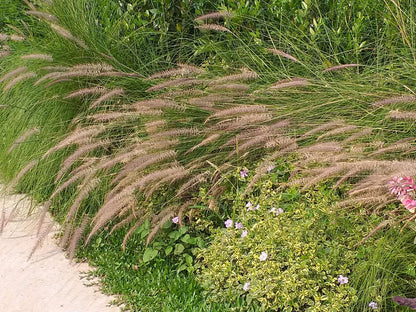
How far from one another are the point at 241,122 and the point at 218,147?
28cm

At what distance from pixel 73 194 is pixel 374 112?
1.96m

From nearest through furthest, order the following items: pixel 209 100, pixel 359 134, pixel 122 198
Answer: pixel 359 134 → pixel 122 198 → pixel 209 100

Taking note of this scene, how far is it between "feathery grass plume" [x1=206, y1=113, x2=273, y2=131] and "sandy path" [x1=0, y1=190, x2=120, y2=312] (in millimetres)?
1185

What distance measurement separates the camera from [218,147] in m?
3.64

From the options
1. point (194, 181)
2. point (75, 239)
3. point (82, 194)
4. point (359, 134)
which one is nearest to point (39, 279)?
point (75, 239)

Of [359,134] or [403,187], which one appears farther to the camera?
[359,134]

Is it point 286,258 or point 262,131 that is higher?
point 262,131

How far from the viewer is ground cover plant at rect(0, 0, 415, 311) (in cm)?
302

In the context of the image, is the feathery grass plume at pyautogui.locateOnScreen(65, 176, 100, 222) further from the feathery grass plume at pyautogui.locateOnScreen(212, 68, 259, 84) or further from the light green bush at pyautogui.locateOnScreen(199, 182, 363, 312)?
the feathery grass plume at pyautogui.locateOnScreen(212, 68, 259, 84)

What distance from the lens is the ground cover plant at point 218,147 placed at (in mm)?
3021

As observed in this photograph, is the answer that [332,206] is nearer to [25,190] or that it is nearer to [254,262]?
[254,262]

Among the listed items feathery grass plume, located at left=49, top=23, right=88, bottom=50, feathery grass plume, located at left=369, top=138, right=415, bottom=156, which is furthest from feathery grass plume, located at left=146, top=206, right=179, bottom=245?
feathery grass plume, located at left=49, top=23, right=88, bottom=50

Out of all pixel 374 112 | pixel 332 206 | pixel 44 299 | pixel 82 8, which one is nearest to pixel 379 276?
pixel 332 206

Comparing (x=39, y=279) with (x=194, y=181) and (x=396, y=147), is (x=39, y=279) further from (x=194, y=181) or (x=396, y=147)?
(x=396, y=147)
